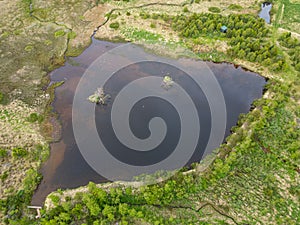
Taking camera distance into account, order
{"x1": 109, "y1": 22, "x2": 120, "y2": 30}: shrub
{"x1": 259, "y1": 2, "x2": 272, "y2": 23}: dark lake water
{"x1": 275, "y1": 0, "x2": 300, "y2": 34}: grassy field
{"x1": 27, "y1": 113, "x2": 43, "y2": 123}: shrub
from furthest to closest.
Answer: {"x1": 259, "y1": 2, "x2": 272, "y2": 23}: dark lake water < {"x1": 275, "y1": 0, "x2": 300, "y2": 34}: grassy field < {"x1": 109, "y1": 22, "x2": 120, "y2": 30}: shrub < {"x1": 27, "y1": 113, "x2": 43, "y2": 123}: shrub

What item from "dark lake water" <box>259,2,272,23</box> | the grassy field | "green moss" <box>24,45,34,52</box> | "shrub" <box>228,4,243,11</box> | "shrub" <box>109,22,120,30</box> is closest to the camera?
"green moss" <box>24,45,34,52</box>

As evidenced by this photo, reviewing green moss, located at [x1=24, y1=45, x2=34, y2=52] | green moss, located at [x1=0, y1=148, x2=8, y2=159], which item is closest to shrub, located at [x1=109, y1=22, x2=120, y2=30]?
green moss, located at [x1=24, y1=45, x2=34, y2=52]

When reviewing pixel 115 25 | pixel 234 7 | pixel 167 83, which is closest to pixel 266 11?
pixel 234 7

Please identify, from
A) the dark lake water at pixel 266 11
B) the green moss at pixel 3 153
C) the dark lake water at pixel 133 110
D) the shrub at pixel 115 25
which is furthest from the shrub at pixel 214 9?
the green moss at pixel 3 153

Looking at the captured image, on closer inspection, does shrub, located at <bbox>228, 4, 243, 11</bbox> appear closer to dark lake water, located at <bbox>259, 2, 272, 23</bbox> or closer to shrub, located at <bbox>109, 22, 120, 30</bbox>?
dark lake water, located at <bbox>259, 2, 272, 23</bbox>

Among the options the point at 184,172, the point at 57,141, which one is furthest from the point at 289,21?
the point at 57,141

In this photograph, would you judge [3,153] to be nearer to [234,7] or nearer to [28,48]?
[28,48]

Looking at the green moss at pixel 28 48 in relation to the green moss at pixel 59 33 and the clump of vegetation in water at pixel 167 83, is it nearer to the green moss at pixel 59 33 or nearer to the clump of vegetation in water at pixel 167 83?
the green moss at pixel 59 33

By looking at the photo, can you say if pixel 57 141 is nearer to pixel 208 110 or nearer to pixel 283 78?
pixel 208 110
